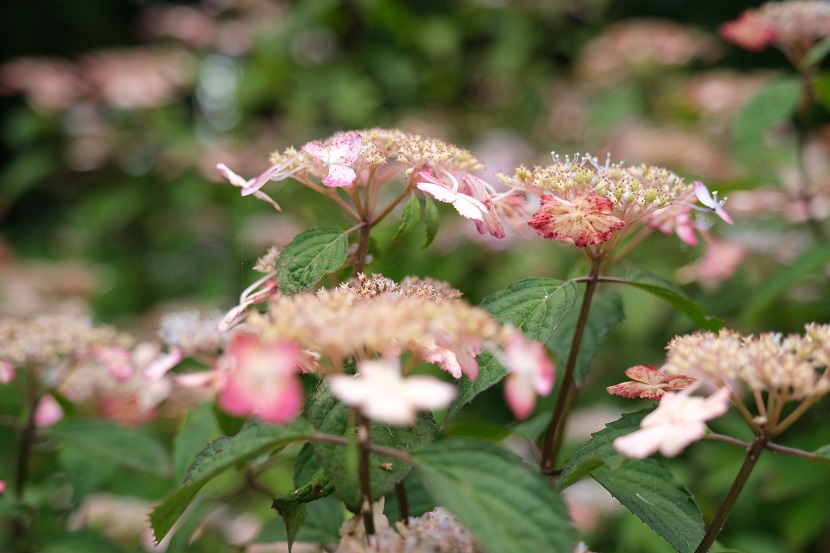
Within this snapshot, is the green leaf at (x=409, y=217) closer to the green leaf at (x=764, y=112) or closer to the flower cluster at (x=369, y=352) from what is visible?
the flower cluster at (x=369, y=352)

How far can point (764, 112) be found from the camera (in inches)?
45.7

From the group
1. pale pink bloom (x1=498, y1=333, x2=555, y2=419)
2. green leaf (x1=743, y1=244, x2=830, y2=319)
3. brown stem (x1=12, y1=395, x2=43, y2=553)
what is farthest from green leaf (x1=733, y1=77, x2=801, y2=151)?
brown stem (x1=12, y1=395, x2=43, y2=553)

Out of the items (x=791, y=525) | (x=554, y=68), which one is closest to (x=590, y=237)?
(x=791, y=525)

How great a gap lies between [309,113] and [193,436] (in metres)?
1.61

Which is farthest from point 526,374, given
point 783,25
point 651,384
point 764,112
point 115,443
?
point 783,25

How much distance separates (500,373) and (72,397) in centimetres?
86

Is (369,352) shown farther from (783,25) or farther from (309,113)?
(309,113)

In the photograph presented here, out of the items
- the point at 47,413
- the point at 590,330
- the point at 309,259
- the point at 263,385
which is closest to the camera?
the point at 263,385

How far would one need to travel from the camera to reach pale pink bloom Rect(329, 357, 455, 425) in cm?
39

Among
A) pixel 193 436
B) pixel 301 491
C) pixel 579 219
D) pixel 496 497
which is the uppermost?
pixel 579 219

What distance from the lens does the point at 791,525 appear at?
1.21 meters

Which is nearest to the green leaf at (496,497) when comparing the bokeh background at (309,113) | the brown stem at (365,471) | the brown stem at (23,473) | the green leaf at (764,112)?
the brown stem at (365,471)

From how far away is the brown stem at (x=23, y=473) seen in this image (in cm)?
88

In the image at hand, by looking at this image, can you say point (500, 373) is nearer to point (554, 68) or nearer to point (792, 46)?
point (792, 46)
